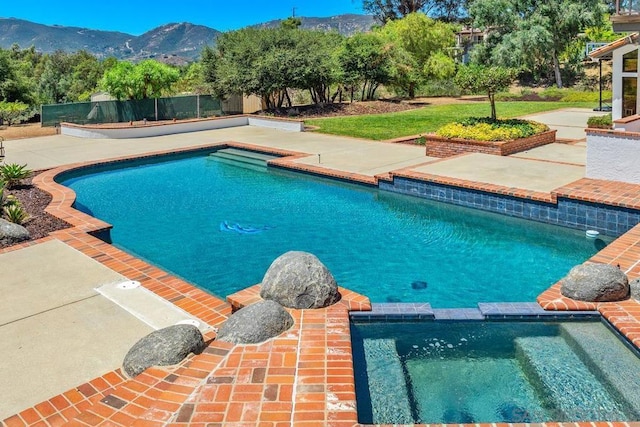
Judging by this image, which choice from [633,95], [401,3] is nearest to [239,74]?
[633,95]

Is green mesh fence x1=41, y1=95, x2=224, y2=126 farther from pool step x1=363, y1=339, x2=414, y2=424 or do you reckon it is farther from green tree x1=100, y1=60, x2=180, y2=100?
pool step x1=363, y1=339, x2=414, y2=424

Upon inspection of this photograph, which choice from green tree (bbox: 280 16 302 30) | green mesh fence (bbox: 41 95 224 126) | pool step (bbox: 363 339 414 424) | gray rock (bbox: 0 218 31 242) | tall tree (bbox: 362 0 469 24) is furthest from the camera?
tall tree (bbox: 362 0 469 24)

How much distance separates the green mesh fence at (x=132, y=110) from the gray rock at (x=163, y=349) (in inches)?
760

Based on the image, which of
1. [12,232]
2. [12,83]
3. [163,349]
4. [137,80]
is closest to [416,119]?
[137,80]

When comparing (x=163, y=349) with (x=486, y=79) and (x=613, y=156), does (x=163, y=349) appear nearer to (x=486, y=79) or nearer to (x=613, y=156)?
(x=613, y=156)

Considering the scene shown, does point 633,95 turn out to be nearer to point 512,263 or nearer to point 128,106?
point 512,263

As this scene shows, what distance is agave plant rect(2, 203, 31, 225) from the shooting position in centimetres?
813

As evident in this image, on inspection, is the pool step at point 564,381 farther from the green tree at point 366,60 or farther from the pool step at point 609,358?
the green tree at point 366,60

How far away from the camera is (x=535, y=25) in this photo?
32.8 m

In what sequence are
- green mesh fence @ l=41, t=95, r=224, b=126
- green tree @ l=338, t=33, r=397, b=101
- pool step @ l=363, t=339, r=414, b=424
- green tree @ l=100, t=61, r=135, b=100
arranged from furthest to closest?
1. green tree @ l=338, t=33, r=397, b=101
2. green tree @ l=100, t=61, r=135, b=100
3. green mesh fence @ l=41, t=95, r=224, b=126
4. pool step @ l=363, t=339, r=414, b=424

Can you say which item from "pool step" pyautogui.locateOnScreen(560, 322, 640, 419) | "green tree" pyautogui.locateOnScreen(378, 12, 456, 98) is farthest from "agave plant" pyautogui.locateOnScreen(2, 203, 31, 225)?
"green tree" pyautogui.locateOnScreen(378, 12, 456, 98)

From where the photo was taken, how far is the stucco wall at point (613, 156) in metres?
9.09

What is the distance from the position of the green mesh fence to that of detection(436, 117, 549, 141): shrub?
13.0 m

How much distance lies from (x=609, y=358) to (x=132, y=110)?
2120 centimetres
